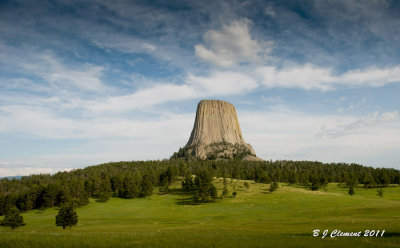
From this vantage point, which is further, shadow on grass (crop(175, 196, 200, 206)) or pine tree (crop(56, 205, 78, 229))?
shadow on grass (crop(175, 196, 200, 206))

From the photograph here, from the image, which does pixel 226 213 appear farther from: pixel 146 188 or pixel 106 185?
pixel 106 185

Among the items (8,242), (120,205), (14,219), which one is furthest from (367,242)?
Result: (120,205)

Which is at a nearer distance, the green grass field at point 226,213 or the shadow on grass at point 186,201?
the green grass field at point 226,213

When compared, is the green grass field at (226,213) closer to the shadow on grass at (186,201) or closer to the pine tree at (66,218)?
the shadow on grass at (186,201)

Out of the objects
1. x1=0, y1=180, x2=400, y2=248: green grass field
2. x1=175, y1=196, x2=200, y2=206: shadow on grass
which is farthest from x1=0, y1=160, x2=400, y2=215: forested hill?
x1=175, y1=196, x2=200, y2=206: shadow on grass

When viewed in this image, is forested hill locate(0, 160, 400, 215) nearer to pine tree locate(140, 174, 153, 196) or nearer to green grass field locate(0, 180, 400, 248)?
pine tree locate(140, 174, 153, 196)

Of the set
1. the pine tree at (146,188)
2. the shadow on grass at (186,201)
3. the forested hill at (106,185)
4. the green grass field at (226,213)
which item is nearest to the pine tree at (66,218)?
the green grass field at (226,213)

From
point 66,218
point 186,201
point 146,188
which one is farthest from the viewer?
point 146,188

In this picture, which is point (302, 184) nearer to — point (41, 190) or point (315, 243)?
point (41, 190)

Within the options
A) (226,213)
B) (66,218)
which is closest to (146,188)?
(226,213)

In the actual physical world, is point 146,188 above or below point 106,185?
below

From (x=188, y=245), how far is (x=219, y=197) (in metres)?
96.9

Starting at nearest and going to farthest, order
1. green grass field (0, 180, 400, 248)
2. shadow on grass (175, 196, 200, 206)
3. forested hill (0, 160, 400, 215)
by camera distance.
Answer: green grass field (0, 180, 400, 248) → shadow on grass (175, 196, 200, 206) → forested hill (0, 160, 400, 215)

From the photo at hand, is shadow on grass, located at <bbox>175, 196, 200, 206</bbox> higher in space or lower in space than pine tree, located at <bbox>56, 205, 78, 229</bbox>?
lower
